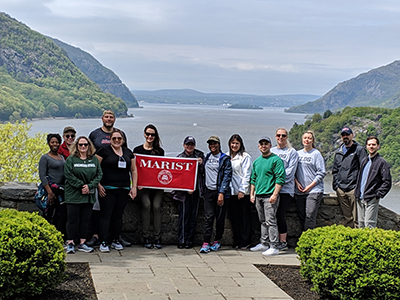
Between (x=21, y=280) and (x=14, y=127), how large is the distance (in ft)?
86.8

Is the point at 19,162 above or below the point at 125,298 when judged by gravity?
below

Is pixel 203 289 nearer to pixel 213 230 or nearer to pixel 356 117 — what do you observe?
pixel 213 230

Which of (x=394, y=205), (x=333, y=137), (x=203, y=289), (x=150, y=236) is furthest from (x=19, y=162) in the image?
(x=333, y=137)

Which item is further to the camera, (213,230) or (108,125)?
(213,230)

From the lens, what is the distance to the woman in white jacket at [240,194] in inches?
305

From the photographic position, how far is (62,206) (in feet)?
23.6

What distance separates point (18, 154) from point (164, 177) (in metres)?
23.1

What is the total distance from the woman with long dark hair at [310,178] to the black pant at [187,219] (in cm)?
162

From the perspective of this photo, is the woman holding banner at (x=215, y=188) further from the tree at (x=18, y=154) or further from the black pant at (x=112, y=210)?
the tree at (x=18, y=154)

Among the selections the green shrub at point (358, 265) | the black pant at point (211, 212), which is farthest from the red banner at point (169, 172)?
the green shrub at point (358, 265)

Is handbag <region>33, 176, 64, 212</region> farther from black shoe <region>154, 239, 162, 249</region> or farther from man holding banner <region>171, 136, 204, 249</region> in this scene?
man holding banner <region>171, 136, 204, 249</region>

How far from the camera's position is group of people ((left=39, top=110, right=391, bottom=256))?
23.0ft

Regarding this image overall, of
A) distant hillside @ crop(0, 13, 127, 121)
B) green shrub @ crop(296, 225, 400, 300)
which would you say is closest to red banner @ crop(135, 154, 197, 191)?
green shrub @ crop(296, 225, 400, 300)

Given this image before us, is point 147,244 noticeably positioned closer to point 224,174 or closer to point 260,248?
point 224,174
